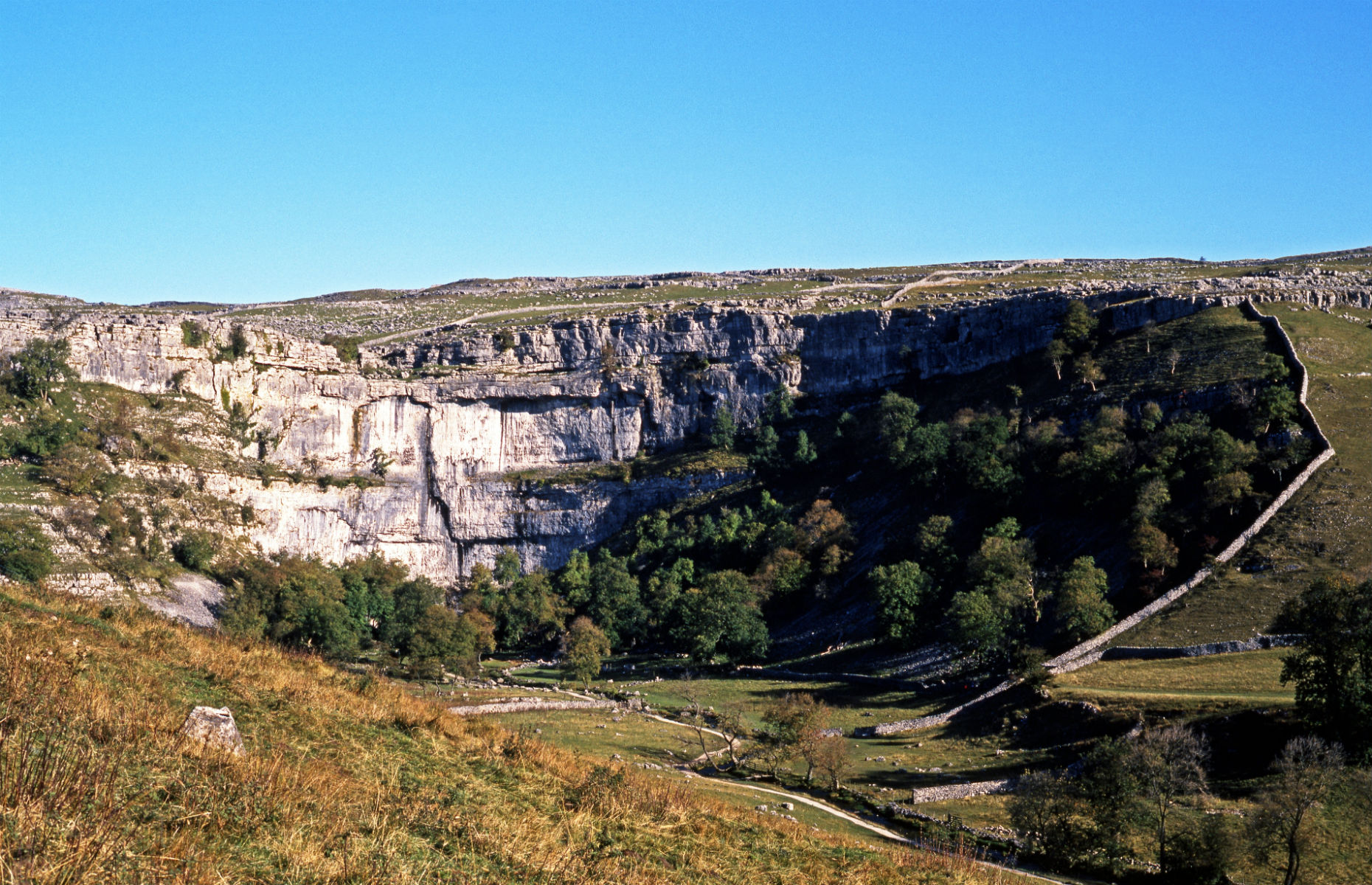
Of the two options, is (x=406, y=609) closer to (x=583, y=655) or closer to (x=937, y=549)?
(x=583, y=655)

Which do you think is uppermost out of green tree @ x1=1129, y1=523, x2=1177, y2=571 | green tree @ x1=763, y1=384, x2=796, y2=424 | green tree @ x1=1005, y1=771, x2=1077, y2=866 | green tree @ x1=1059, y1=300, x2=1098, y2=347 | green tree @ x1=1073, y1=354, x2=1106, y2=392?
green tree @ x1=1059, y1=300, x2=1098, y2=347

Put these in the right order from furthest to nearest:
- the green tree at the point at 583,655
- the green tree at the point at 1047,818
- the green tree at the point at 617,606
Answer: the green tree at the point at 617,606 → the green tree at the point at 583,655 → the green tree at the point at 1047,818

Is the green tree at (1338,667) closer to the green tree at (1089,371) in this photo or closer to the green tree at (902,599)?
the green tree at (902,599)

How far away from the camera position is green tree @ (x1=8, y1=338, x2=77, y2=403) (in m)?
80.8

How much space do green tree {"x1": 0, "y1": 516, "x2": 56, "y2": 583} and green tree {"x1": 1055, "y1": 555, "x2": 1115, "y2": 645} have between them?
178ft

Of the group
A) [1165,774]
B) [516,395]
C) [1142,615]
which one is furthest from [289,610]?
[1165,774]

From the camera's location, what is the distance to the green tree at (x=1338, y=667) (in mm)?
31312

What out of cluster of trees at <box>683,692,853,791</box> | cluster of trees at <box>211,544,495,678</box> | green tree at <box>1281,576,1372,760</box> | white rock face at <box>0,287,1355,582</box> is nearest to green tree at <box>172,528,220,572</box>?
cluster of trees at <box>211,544,495,678</box>

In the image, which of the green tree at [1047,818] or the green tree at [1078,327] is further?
the green tree at [1078,327]

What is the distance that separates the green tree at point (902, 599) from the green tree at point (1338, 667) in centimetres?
2606

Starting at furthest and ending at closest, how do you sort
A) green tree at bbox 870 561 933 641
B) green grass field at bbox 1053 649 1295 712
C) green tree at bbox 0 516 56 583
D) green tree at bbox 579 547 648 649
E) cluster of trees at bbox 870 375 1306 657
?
green tree at bbox 579 547 648 649 < green tree at bbox 0 516 56 583 < green tree at bbox 870 561 933 641 < cluster of trees at bbox 870 375 1306 657 < green grass field at bbox 1053 649 1295 712

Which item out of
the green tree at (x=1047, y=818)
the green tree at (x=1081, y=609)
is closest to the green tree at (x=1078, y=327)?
the green tree at (x=1081, y=609)

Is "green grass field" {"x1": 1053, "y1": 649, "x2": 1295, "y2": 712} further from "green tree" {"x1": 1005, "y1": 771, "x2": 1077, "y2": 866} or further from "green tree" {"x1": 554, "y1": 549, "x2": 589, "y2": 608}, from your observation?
"green tree" {"x1": 554, "y1": 549, "x2": 589, "y2": 608}

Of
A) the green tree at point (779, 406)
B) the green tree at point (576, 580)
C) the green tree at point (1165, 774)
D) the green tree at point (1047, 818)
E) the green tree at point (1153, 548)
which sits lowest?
the green tree at point (576, 580)
